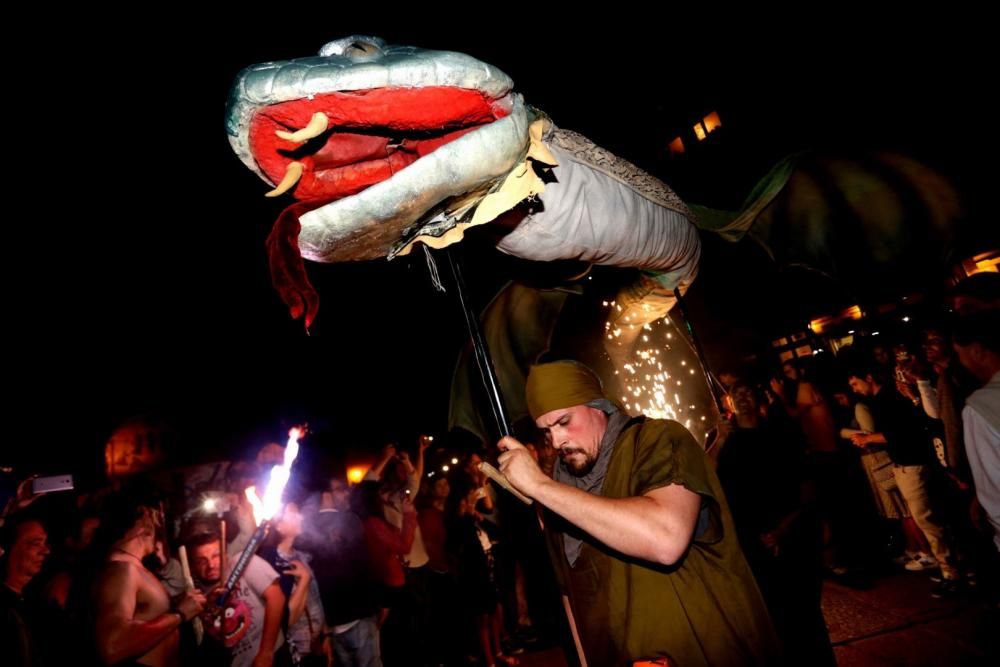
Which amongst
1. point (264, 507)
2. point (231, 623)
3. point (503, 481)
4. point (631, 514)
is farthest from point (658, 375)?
point (231, 623)

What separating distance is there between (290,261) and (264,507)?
4033mm

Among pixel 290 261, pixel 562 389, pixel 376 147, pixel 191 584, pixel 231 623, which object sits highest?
pixel 376 147

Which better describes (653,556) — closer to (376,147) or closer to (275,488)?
(376,147)

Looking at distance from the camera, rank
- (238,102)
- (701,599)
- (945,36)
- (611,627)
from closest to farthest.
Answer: (238,102) → (701,599) → (611,627) → (945,36)

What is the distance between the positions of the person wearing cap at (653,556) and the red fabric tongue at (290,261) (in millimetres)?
1091

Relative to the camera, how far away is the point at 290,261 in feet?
5.08

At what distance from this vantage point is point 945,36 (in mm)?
2424

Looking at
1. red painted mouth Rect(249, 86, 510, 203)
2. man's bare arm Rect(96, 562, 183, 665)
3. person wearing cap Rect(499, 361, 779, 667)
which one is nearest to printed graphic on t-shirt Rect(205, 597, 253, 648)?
man's bare arm Rect(96, 562, 183, 665)

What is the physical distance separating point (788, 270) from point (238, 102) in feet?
12.1

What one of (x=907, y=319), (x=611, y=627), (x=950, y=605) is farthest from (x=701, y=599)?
(x=907, y=319)

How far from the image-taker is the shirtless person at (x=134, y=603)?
11.0ft

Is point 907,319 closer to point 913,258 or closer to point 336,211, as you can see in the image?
point 913,258

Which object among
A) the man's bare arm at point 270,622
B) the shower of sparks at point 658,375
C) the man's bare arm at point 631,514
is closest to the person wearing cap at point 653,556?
the man's bare arm at point 631,514

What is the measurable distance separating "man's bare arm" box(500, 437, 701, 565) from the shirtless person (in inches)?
130
